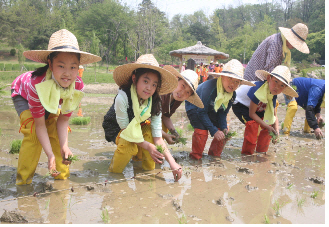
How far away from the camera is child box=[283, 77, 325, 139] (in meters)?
5.45

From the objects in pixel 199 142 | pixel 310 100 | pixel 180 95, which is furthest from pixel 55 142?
pixel 310 100

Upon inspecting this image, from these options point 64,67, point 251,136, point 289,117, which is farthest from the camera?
point 289,117

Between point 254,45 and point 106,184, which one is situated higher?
point 254,45

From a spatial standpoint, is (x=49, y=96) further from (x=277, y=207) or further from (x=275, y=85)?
(x=275, y=85)

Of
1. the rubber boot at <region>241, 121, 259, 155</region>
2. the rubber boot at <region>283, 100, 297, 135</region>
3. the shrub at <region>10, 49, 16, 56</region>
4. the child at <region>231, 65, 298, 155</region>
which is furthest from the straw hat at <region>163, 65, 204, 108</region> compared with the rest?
the shrub at <region>10, 49, 16, 56</region>

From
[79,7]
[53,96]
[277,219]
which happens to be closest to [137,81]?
[53,96]

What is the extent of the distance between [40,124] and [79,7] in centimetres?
6607

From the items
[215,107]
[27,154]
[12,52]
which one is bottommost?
[27,154]

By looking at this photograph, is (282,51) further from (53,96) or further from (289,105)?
(53,96)

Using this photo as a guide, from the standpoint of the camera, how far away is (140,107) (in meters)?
3.25

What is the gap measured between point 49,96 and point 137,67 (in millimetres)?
932

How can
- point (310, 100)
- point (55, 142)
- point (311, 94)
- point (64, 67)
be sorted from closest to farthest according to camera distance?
point (64, 67) → point (55, 142) → point (310, 100) → point (311, 94)

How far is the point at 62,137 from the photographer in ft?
9.95

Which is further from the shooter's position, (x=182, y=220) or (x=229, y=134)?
(x=229, y=134)
